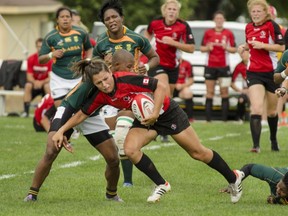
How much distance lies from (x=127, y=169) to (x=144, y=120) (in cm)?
174

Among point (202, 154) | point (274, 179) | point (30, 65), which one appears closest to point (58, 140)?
point (202, 154)

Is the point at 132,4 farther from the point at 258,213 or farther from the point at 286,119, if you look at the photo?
the point at 258,213

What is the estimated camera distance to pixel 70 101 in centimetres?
1012

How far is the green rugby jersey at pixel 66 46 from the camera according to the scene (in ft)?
51.9

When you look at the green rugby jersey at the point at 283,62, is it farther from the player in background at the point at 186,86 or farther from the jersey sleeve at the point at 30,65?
the jersey sleeve at the point at 30,65

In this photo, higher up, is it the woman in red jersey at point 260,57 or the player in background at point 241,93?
the woman in red jersey at point 260,57

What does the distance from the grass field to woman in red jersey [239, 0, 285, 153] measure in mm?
651

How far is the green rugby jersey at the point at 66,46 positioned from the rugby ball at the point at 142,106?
591 cm

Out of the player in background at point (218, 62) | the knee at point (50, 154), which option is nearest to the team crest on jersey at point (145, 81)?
the knee at point (50, 154)

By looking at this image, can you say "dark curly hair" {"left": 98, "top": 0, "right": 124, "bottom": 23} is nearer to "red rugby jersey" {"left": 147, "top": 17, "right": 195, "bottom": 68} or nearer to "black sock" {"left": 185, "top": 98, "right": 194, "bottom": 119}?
"red rugby jersey" {"left": 147, "top": 17, "right": 195, "bottom": 68}

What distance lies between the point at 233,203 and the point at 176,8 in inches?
258

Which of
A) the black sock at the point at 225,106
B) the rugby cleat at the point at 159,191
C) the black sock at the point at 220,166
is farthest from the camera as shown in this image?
the black sock at the point at 225,106

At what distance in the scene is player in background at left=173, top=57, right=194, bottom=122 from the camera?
21.8 m

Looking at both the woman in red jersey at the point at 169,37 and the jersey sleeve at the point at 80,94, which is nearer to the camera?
the jersey sleeve at the point at 80,94
